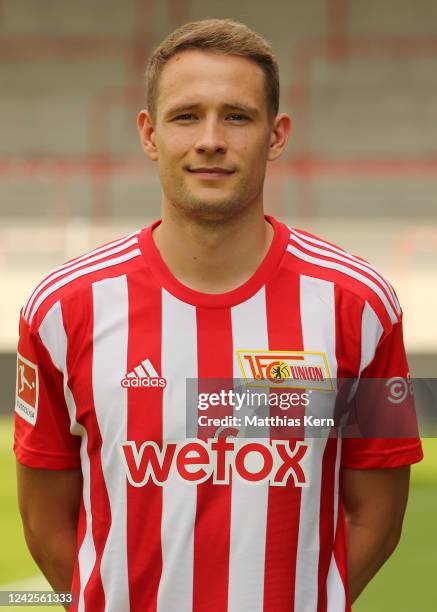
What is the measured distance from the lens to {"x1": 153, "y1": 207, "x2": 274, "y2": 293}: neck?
2004 millimetres

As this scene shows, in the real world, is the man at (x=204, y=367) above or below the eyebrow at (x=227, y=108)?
below

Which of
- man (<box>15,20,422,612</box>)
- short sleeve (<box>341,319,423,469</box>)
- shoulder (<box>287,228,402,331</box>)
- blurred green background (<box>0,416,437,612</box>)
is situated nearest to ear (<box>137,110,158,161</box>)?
man (<box>15,20,422,612</box>)

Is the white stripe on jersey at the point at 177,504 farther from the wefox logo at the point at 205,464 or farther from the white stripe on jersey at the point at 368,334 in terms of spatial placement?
the white stripe on jersey at the point at 368,334

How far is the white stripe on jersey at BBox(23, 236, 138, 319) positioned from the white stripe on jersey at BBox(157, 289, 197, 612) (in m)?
0.21

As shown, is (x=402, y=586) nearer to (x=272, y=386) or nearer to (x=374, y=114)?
(x=272, y=386)

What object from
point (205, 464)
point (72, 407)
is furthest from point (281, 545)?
point (72, 407)

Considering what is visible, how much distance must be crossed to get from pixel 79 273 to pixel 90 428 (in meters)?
0.27

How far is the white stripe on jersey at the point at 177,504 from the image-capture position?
1.90 meters

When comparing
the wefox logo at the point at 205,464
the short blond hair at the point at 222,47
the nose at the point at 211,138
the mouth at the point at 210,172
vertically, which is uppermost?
the short blond hair at the point at 222,47

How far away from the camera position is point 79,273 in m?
2.04

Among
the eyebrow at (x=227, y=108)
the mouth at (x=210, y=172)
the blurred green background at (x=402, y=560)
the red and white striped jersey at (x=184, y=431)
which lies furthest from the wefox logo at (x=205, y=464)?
the blurred green background at (x=402, y=560)

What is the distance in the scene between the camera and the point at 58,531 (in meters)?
2.10

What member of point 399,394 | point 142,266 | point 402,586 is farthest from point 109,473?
point 402,586

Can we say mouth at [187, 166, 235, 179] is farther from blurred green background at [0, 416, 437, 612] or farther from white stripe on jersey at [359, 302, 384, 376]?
blurred green background at [0, 416, 437, 612]
